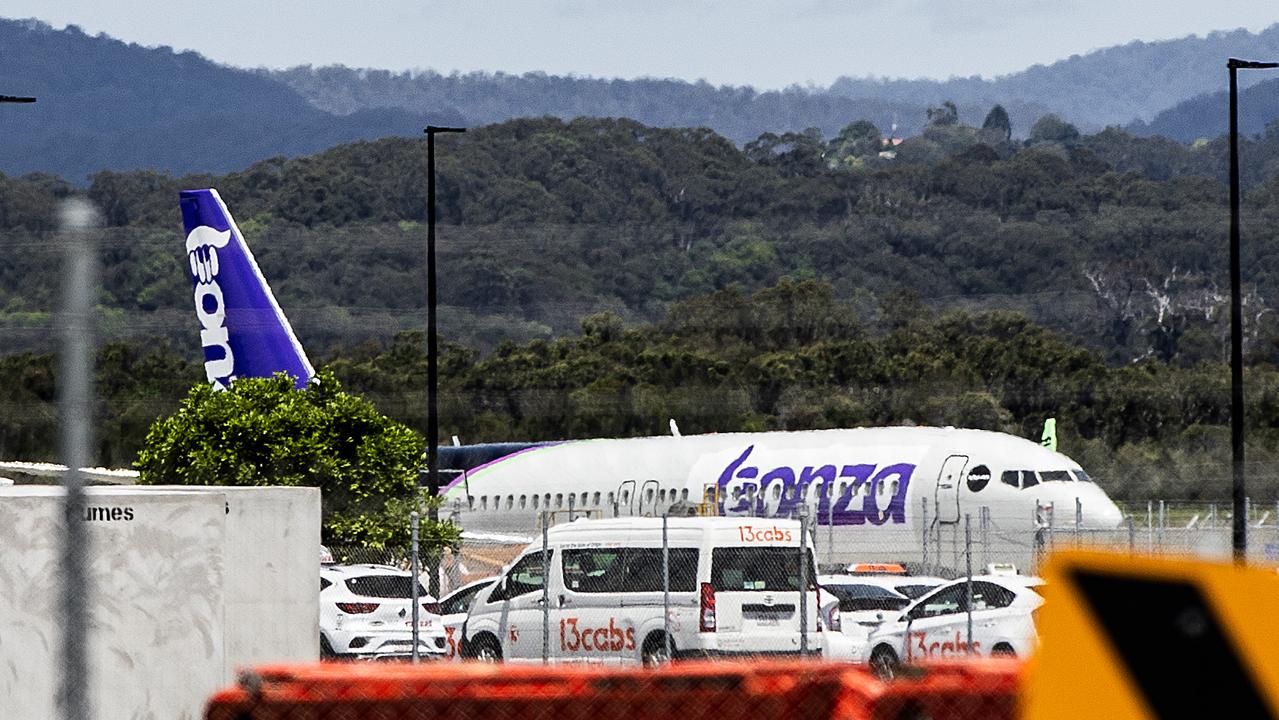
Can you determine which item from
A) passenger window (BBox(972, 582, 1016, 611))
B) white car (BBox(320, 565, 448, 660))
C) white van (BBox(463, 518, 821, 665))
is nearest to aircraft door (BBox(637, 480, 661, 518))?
white car (BBox(320, 565, 448, 660))

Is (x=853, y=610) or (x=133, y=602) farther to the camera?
(x=853, y=610)

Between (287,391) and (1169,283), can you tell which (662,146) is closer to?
(1169,283)

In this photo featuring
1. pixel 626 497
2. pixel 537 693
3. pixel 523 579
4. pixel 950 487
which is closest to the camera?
pixel 537 693

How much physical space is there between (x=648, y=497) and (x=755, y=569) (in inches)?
872

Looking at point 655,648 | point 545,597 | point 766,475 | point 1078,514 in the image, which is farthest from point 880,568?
point 545,597

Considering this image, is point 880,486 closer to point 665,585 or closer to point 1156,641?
point 665,585

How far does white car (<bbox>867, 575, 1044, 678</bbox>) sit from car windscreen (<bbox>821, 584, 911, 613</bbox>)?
3.13 metres

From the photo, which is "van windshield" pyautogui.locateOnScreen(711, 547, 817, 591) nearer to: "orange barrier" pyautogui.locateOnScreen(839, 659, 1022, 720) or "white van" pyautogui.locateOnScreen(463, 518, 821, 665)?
"white van" pyautogui.locateOnScreen(463, 518, 821, 665)

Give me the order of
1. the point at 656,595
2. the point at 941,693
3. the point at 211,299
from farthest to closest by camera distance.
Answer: the point at 211,299, the point at 656,595, the point at 941,693

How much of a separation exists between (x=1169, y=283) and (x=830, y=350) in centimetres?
5426

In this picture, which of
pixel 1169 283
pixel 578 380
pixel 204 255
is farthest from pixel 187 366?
pixel 1169 283

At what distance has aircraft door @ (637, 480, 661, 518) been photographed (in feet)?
141

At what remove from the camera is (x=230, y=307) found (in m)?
44.3

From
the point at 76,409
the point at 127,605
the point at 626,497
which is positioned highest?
the point at 76,409
